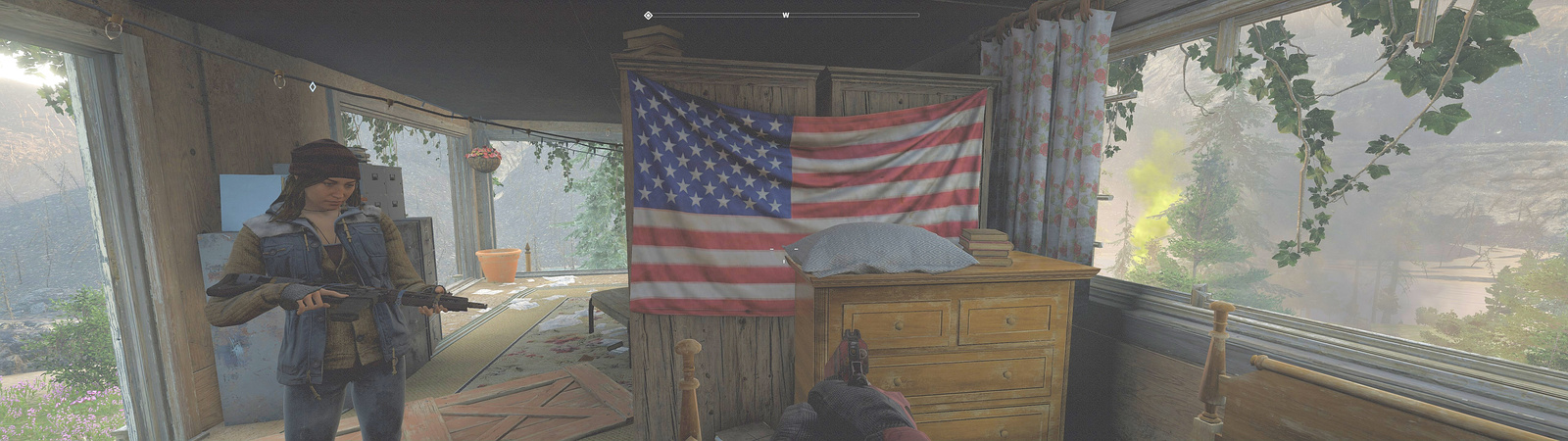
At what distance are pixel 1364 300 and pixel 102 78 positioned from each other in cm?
812

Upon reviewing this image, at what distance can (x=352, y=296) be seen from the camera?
1.76 meters

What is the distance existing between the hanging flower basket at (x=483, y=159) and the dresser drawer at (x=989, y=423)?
24.4 feet

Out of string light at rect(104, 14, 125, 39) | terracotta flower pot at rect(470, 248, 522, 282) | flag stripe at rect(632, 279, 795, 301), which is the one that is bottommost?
terracotta flower pot at rect(470, 248, 522, 282)

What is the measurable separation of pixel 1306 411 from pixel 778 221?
215 centimetres

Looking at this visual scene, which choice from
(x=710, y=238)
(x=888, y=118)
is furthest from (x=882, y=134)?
(x=710, y=238)

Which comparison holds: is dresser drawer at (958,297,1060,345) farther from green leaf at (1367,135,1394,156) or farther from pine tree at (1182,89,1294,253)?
pine tree at (1182,89,1294,253)

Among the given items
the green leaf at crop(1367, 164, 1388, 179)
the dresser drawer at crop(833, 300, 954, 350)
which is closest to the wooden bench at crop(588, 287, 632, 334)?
the dresser drawer at crop(833, 300, 954, 350)

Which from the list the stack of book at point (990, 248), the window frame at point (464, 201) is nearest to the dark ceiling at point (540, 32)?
the stack of book at point (990, 248)

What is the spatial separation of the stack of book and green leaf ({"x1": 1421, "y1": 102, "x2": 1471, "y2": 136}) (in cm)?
143

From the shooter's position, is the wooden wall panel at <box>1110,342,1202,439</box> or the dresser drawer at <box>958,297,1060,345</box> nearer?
the dresser drawer at <box>958,297,1060,345</box>

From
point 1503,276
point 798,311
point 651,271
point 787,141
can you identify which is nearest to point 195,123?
point 651,271

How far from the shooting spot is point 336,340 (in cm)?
180

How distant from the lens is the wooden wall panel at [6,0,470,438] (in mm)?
2908

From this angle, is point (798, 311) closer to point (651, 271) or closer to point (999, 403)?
point (651, 271)
